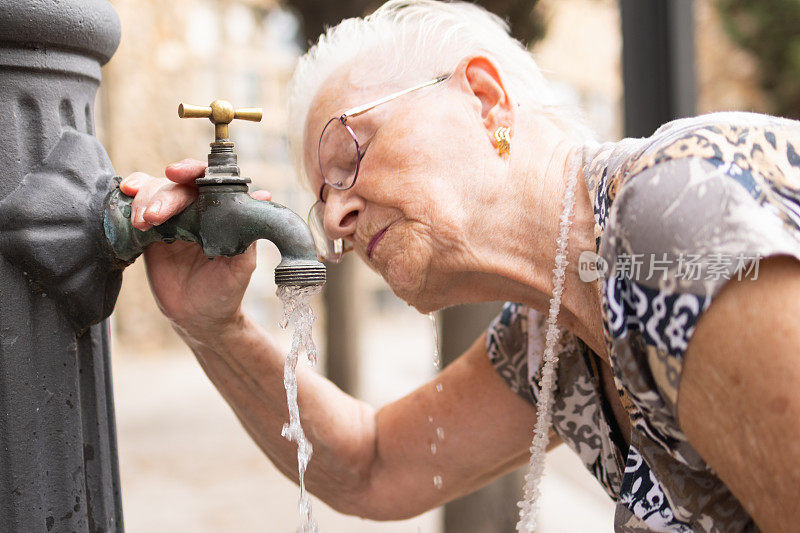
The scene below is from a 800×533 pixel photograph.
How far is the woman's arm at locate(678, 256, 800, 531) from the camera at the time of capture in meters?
0.91

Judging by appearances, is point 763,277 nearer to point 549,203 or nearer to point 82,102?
point 549,203

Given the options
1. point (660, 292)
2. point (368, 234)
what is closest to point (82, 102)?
point (368, 234)

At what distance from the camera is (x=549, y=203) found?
1346 millimetres

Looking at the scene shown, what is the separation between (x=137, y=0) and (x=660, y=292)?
31.5 feet

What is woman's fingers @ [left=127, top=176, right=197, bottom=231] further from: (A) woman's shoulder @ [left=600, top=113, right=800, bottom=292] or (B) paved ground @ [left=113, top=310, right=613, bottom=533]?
(B) paved ground @ [left=113, top=310, right=613, bottom=533]

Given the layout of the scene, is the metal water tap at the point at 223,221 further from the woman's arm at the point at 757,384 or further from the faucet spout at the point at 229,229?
the woman's arm at the point at 757,384

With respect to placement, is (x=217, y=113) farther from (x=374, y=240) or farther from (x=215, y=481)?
(x=215, y=481)

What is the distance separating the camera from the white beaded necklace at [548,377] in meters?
1.32

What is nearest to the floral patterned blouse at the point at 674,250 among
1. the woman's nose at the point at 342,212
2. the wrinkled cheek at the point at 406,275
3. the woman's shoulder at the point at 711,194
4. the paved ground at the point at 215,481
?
the woman's shoulder at the point at 711,194

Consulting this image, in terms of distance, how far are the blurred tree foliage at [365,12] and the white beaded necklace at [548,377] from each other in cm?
183

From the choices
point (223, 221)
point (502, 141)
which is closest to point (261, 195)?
point (223, 221)

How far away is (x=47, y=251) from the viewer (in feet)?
3.67

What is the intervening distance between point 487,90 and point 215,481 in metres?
3.89

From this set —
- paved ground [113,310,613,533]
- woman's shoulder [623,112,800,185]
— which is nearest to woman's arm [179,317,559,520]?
woman's shoulder [623,112,800,185]
